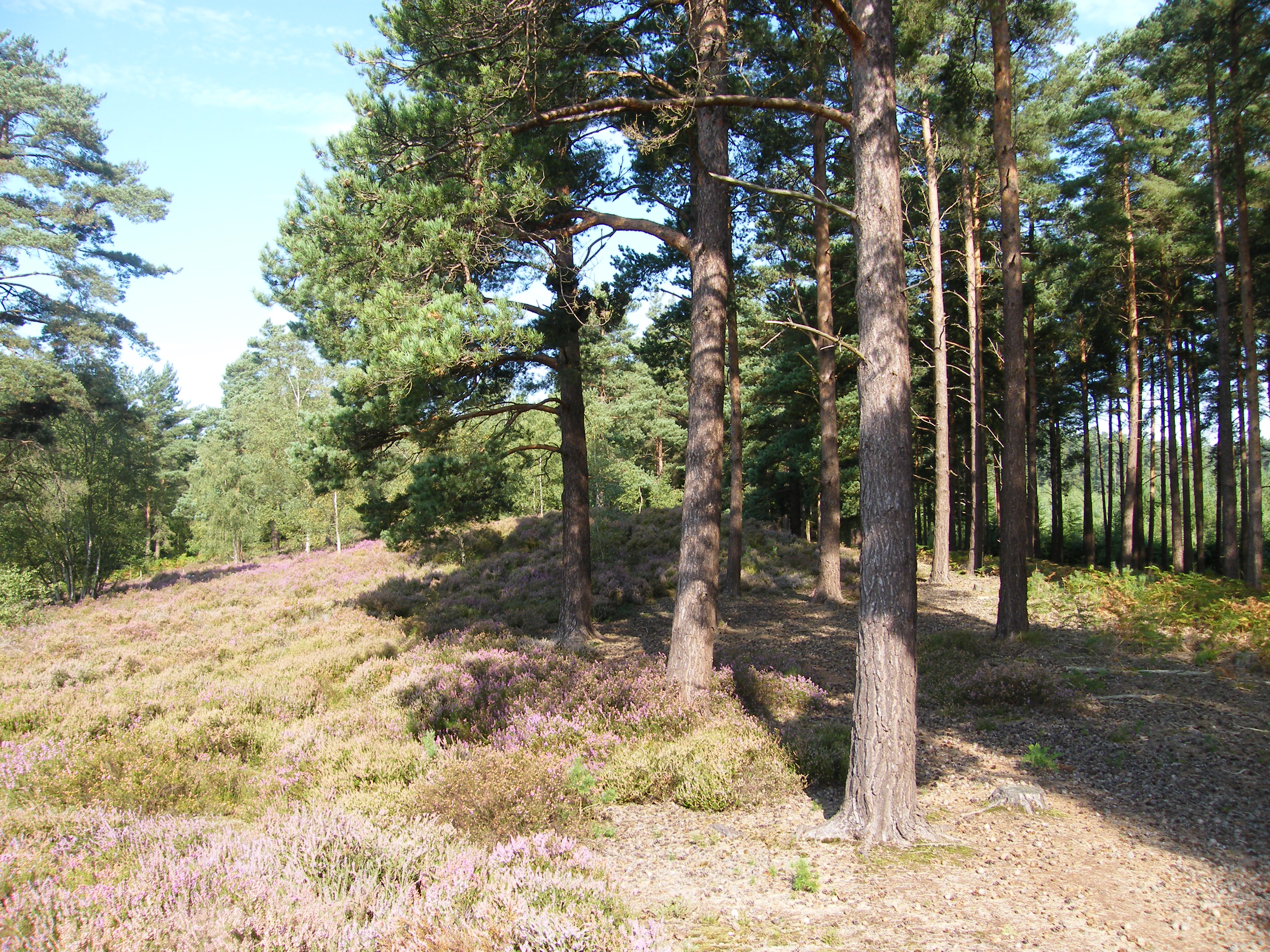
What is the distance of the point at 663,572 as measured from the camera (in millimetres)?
16844

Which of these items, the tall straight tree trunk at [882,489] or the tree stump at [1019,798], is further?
the tree stump at [1019,798]

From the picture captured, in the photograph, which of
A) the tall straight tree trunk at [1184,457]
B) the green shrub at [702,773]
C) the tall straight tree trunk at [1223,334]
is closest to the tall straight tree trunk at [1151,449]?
the tall straight tree trunk at [1184,457]

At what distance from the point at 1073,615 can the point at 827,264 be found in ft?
29.1

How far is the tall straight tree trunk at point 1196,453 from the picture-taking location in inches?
909

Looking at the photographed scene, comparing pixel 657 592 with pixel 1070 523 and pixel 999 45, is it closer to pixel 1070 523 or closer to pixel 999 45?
pixel 999 45

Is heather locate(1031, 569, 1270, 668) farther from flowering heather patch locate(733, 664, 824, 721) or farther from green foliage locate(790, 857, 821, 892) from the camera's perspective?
green foliage locate(790, 857, 821, 892)

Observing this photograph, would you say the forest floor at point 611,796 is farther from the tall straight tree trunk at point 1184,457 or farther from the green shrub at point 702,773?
the tall straight tree trunk at point 1184,457

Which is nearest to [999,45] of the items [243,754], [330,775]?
[330,775]

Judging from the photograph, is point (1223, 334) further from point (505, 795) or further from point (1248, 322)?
point (505, 795)

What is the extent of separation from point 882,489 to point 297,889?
4494mm

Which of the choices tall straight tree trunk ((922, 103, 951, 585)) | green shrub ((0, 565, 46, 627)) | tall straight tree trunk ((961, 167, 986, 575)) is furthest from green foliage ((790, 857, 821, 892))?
green shrub ((0, 565, 46, 627))

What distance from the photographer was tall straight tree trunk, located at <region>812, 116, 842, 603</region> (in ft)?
47.5

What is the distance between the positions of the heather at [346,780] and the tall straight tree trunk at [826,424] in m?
6.83

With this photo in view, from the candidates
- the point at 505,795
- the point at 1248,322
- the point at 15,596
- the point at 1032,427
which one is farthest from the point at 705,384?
the point at 15,596
